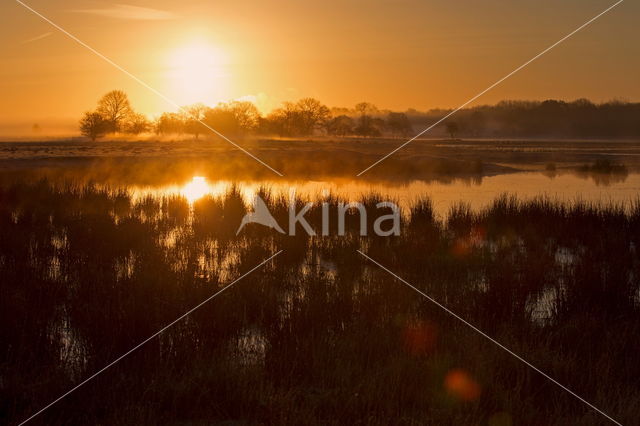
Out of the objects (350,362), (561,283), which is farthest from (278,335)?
(561,283)

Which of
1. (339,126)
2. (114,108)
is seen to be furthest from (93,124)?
(339,126)

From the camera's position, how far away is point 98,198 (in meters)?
14.1

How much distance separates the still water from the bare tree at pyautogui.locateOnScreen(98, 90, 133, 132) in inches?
1718

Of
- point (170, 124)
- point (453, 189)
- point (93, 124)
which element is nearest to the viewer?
point (453, 189)

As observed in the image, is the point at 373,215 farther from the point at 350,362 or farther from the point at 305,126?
the point at 305,126

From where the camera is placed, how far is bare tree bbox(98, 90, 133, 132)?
2539 inches

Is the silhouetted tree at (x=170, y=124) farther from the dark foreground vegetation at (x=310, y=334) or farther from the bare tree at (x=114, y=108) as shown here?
the dark foreground vegetation at (x=310, y=334)

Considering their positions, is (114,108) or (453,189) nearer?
(453,189)

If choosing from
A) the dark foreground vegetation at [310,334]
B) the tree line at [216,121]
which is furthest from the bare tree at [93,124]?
the dark foreground vegetation at [310,334]

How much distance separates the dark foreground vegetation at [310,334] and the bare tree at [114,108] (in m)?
59.6

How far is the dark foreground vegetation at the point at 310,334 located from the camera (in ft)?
12.6

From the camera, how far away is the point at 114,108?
6500 cm

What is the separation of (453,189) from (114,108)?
53578 mm

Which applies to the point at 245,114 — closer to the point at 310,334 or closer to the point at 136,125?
the point at 136,125
